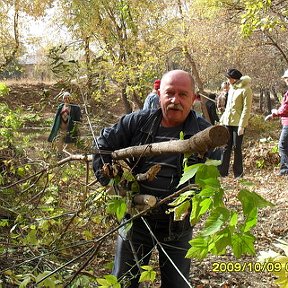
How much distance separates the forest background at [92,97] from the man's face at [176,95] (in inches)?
22.7

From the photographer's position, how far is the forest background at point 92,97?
110 inches

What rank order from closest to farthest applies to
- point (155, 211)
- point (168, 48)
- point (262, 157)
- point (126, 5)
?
point (155, 211), point (262, 157), point (126, 5), point (168, 48)

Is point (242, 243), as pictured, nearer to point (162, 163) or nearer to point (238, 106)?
point (162, 163)

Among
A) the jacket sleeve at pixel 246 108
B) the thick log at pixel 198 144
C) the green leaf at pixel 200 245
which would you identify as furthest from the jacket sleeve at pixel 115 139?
the jacket sleeve at pixel 246 108

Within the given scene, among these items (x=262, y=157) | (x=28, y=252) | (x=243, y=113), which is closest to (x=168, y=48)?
(x=262, y=157)

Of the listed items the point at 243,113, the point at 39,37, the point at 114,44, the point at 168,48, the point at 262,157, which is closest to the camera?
the point at 243,113

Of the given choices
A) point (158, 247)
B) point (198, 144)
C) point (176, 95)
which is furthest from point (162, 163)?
point (198, 144)

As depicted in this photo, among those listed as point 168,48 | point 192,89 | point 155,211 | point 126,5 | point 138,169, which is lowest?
point 155,211

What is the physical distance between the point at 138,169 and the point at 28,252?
1242 mm

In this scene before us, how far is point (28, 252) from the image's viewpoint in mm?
2988

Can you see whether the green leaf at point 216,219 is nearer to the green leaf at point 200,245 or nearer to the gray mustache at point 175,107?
the green leaf at point 200,245

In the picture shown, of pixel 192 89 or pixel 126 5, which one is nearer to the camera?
pixel 192 89

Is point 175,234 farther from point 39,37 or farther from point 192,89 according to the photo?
point 39,37

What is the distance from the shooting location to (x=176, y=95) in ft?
7.46
